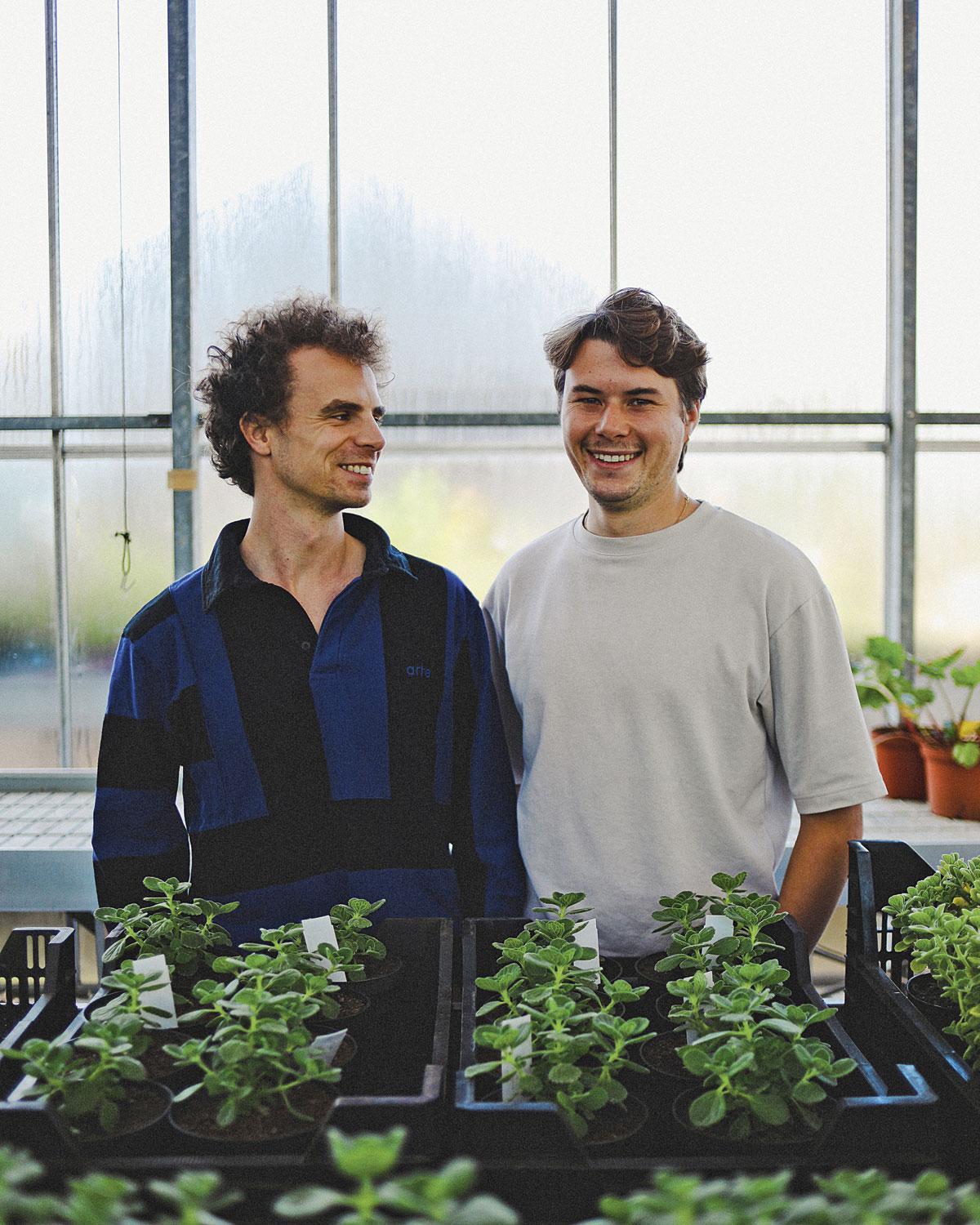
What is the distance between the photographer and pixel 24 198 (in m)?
4.03

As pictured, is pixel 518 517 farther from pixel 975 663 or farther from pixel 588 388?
pixel 588 388

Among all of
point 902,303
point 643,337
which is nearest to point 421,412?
point 902,303

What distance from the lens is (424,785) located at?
159 centimetres

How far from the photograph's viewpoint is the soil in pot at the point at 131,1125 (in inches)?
33.9

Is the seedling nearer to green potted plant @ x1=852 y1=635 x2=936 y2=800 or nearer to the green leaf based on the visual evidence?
the green leaf

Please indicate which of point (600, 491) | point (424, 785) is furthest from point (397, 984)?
point (600, 491)

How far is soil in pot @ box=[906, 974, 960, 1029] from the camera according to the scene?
3.64ft

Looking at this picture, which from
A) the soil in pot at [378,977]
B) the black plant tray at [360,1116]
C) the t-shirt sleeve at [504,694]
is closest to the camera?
the black plant tray at [360,1116]

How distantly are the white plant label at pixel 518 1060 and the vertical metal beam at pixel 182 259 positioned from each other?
3240mm

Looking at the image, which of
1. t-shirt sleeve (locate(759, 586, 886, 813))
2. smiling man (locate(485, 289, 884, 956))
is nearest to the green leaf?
smiling man (locate(485, 289, 884, 956))

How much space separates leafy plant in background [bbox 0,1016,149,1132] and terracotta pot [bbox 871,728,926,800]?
338 cm

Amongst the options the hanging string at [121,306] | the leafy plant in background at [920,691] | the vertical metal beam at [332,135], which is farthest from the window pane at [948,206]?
the hanging string at [121,306]

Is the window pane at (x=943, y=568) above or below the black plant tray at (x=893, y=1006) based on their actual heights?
above

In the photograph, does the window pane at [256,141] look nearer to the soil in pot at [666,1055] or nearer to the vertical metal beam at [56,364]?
the vertical metal beam at [56,364]
